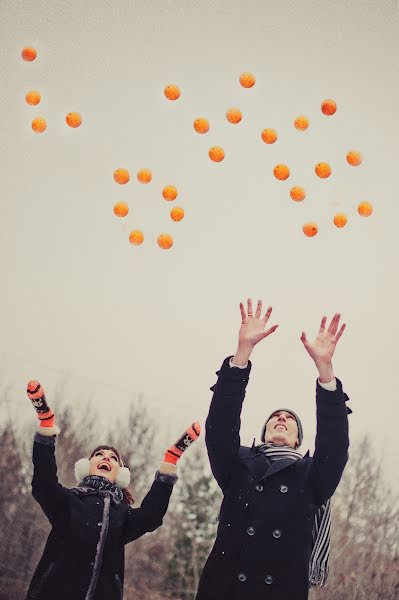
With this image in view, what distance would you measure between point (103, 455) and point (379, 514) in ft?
51.6

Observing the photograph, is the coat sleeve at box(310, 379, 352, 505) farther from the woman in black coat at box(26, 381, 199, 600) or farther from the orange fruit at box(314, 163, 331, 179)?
the orange fruit at box(314, 163, 331, 179)

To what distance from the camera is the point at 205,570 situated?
11.4ft

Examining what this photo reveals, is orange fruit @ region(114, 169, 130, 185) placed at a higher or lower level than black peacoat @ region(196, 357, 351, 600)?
higher

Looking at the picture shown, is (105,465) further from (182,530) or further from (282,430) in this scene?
(182,530)

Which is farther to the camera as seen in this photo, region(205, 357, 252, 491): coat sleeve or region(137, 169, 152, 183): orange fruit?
region(137, 169, 152, 183): orange fruit

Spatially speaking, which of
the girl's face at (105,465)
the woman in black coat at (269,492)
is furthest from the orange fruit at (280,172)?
the girl's face at (105,465)

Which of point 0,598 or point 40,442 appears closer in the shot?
point 40,442

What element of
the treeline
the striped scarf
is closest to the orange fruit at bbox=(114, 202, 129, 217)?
the striped scarf

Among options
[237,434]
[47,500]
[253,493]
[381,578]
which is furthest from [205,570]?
[381,578]

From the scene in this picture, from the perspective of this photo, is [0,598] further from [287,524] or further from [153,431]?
[287,524]

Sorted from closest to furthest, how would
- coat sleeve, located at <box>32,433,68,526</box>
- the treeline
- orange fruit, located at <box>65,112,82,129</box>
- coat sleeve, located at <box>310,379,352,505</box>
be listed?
coat sleeve, located at <box>310,379,352,505</box> < coat sleeve, located at <box>32,433,68,526</box> < orange fruit, located at <box>65,112,82,129</box> < the treeline

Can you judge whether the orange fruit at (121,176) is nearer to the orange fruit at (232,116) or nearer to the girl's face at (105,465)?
the orange fruit at (232,116)

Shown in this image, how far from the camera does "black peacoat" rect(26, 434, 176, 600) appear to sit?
396 cm

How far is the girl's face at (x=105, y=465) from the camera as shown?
4.54m
